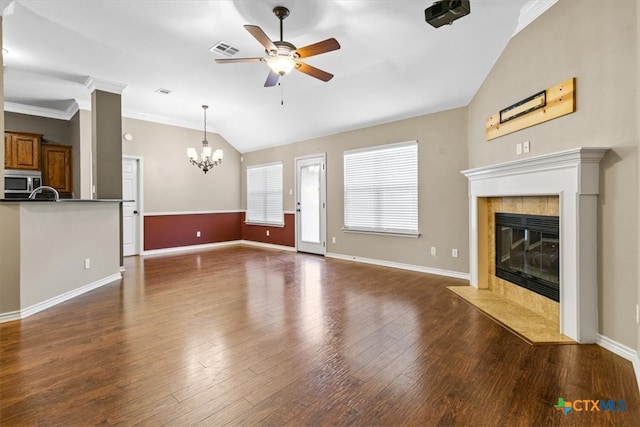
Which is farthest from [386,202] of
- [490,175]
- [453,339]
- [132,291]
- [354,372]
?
[132,291]

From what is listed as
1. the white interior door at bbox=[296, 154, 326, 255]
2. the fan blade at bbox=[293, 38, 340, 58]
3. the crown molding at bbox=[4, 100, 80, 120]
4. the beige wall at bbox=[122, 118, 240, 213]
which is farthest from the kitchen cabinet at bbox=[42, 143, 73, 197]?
the fan blade at bbox=[293, 38, 340, 58]

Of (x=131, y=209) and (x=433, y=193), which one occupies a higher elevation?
(x=433, y=193)

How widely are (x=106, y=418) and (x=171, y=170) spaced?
21.0 feet

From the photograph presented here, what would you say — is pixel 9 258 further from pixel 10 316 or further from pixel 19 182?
pixel 19 182

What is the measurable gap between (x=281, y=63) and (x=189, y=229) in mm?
5768

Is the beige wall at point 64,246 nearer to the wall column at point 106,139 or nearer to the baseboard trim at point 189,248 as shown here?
the wall column at point 106,139

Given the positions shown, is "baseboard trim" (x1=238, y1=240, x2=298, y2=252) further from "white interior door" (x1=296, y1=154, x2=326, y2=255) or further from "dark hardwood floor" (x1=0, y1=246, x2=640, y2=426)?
"dark hardwood floor" (x1=0, y1=246, x2=640, y2=426)

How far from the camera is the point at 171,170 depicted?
7207mm

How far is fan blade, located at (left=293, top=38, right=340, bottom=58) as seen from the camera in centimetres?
272

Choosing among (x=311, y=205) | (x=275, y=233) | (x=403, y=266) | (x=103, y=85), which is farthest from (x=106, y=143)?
(x=403, y=266)

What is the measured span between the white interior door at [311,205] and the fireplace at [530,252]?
3.54 meters

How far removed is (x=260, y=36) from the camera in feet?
8.61

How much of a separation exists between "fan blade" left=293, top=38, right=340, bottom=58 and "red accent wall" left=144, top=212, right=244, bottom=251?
5.62 m

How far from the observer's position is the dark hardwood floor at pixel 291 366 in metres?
1.67
